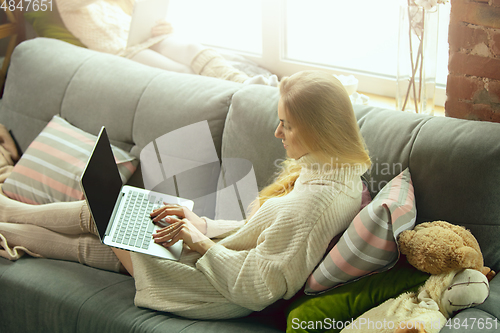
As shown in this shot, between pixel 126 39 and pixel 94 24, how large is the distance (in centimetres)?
18

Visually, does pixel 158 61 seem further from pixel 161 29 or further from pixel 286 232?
pixel 286 232

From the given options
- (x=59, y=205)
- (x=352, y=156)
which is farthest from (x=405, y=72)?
(x=59, y=205)

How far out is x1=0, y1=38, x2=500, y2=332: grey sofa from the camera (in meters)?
1.24

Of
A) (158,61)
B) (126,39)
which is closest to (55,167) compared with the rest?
(158,61)

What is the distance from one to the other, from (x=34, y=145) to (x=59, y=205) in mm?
427

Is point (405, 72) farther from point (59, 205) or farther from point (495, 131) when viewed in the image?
point (59, 205)

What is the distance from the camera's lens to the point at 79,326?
143 centimetres

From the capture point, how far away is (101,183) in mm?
1438

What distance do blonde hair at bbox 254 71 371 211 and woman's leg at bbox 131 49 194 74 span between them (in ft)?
3.72

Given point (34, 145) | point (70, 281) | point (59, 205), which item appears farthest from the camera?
point (34, 145)

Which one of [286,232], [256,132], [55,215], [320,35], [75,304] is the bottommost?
[75,304]

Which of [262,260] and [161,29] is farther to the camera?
[161,29]

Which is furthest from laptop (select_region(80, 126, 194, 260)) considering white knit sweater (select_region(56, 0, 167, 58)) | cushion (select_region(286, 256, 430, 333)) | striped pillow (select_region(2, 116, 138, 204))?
white knit sweater (select_region(56, 0, 167, 58))

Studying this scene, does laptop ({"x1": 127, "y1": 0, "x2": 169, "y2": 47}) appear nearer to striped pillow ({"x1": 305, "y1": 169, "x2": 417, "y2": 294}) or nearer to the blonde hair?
the blonde hair
